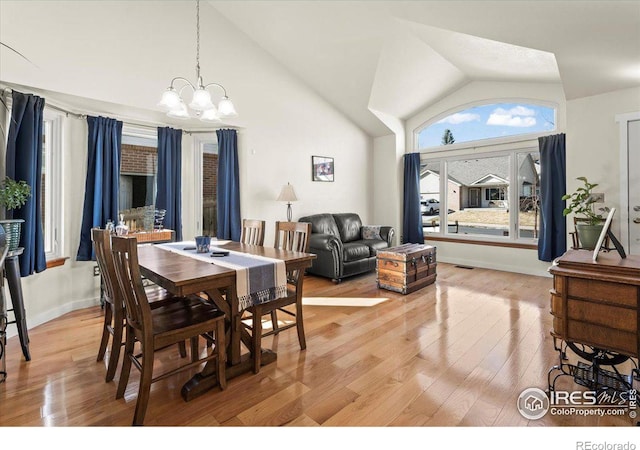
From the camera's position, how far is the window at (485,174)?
524cm

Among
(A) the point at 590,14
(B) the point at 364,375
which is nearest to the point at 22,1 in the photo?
(B) the point at 364,375

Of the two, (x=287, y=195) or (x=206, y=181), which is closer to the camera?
(x=206, y=181)

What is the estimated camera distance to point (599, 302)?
1598 mm

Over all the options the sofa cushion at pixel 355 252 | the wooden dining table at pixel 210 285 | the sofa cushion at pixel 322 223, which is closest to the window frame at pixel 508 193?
the sofa cushion at pixel 355 252

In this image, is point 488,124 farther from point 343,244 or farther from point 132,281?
point 132,281

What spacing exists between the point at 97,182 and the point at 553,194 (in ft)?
19.1

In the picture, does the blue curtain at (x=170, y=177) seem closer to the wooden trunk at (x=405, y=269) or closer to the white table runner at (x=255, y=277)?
the white table runner at (x=255, y=277)

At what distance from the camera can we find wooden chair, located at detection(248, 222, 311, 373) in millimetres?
2232

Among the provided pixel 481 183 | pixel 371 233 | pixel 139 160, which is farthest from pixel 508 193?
pixel 139 160

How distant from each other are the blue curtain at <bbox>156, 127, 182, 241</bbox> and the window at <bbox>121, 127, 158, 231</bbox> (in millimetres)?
165

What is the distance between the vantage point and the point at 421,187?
6.59 m

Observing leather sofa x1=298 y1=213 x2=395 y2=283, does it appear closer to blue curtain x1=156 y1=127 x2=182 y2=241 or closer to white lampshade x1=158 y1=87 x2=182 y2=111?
blue curtain x1=156 y1=127 x2=182 y2=241

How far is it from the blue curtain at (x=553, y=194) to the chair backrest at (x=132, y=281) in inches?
202

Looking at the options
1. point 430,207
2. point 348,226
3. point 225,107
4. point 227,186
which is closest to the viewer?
point 225,107
